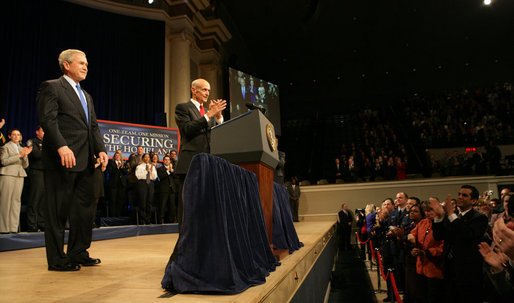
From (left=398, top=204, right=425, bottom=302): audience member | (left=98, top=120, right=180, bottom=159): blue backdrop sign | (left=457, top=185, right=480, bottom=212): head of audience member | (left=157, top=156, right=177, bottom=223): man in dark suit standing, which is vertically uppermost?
(left=98, top=120, right=180, bottom=159): blue backdrop sign

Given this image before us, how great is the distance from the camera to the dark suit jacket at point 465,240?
3.21 metres

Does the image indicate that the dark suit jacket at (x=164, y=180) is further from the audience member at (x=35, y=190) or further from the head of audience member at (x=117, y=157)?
the audience member at (x=35, y=190)

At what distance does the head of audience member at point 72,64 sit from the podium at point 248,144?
43.4 inches

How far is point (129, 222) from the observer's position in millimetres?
7176

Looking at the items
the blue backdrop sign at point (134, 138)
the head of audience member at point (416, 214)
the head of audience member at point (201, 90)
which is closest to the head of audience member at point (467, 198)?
the head of audience member at point (416, 214)

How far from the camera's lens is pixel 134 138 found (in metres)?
8.18

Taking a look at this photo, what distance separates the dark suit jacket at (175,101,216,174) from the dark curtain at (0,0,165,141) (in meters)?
6.60

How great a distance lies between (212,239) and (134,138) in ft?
23.7

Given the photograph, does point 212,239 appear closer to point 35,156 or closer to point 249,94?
point 35,156

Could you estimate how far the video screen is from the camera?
1274 centimetres

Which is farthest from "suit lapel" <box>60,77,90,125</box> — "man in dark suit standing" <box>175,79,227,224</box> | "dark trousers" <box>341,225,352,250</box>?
"dark trousers" <box>341,225,352,250</box>

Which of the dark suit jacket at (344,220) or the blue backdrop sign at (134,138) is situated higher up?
the blue backdrop sign at (134,138)

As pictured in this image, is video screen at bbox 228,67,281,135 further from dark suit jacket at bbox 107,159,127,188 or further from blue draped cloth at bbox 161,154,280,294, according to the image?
blue draped cloth at bbox 161,154,280,294

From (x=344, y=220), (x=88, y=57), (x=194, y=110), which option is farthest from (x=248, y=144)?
(x=344, y=220)
